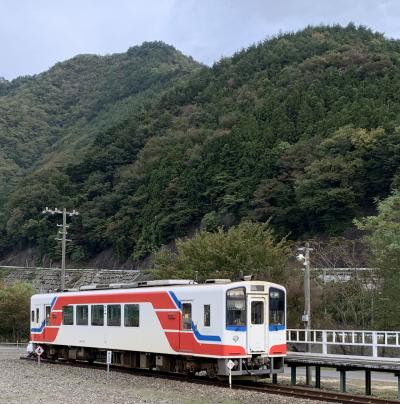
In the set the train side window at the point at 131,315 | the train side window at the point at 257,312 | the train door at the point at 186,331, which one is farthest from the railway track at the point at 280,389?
the train side window at the point at 257,312

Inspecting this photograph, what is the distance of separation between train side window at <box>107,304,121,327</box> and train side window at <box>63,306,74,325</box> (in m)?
3.05

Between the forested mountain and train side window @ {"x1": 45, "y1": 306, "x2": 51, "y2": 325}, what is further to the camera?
the forested mountain

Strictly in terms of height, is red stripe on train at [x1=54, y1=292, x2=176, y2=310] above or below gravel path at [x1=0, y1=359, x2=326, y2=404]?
above

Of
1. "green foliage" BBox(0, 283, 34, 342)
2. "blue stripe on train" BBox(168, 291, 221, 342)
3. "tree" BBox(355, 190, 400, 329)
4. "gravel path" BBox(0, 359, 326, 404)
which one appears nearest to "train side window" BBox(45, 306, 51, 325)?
"gravel path" BBox(0, 359, 326, 404)

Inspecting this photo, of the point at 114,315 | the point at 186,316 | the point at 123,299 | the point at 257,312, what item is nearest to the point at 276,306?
the point at 257,312

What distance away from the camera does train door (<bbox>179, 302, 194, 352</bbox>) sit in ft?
66.6

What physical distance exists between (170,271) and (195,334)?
18728mm

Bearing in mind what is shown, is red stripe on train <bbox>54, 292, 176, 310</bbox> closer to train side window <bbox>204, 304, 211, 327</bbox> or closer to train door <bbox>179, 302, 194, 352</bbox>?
train door <bbox>179, 302, 194, 352</bbox>

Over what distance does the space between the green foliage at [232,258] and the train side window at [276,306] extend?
12.9 m

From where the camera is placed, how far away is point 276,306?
20.8 meters

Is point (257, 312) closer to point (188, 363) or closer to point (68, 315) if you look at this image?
point (188, 363)

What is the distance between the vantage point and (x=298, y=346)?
28125mm

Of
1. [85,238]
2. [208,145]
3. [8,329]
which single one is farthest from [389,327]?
[85,238]

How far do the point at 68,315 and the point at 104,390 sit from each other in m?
9.35
